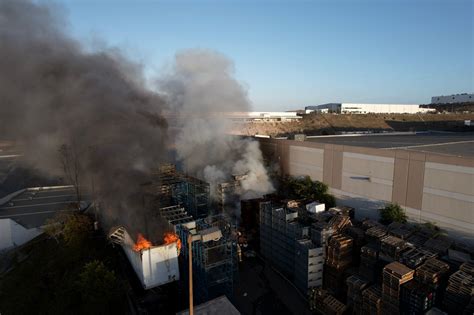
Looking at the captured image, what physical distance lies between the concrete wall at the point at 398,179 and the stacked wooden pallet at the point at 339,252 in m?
5.08

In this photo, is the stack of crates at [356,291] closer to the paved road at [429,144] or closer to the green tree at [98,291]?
the green tree at [98,291]

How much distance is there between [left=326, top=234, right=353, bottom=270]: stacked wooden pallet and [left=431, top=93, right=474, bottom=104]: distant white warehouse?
94125 mm

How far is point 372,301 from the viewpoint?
8.29 m

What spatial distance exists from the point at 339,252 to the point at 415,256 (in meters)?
2.26

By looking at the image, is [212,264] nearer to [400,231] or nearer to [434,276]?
[434,276]

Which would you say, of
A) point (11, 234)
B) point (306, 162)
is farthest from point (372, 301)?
point (11, 234)

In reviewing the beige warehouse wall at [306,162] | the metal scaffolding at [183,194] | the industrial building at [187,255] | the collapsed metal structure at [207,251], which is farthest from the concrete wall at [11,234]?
the beige warehouse wall at [306,162]

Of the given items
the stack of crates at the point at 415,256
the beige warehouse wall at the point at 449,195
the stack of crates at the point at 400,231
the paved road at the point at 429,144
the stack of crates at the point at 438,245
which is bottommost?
the stack of crates at the point at 438,245

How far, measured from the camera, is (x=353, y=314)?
8.86 metres

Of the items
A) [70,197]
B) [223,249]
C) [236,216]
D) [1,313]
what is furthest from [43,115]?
[223,249]

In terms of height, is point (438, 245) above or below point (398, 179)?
below

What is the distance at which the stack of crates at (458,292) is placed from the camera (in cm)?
737

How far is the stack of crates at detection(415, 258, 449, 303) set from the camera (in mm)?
7957

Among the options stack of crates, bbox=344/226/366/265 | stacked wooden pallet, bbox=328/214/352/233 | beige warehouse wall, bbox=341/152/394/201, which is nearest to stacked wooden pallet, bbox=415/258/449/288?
stack of crates, bbox=344/226/366/265
